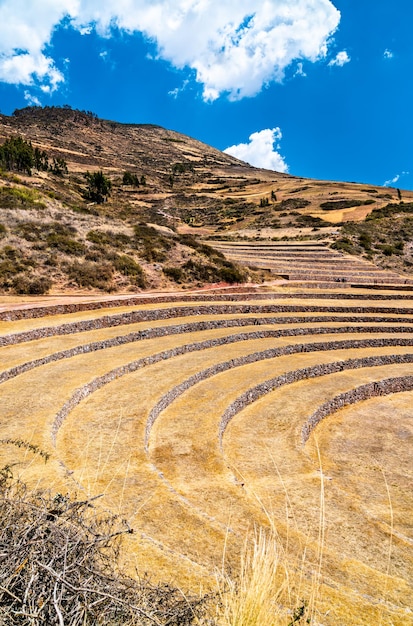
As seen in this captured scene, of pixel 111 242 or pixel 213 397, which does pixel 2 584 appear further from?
pixel 111 242

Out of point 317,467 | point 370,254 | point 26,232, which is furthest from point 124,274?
point 370,254

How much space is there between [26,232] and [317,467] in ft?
77.7

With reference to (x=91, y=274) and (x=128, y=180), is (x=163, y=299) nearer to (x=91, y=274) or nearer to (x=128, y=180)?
(x=91, y=274)

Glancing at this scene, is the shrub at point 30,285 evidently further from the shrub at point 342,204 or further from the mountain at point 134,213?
the shrub at point 342,204

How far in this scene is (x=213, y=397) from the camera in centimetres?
1078

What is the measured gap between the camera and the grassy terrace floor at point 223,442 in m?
4.50

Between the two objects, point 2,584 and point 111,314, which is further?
point 111,314

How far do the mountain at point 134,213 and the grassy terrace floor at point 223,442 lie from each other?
7.52 m

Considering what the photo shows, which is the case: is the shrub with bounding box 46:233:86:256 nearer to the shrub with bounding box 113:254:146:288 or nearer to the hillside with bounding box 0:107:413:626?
the hillside with bounding box 0:107:413:626

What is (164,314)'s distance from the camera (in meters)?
18.8

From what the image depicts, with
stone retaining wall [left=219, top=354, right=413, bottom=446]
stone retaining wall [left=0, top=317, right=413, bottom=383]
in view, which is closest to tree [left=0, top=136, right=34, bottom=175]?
stone retaining wall [left=0, top=317, right=413, bottom=383]

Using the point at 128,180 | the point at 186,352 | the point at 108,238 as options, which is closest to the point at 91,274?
the point at 108,238

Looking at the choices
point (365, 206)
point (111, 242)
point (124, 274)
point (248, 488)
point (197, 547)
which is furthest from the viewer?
point (365, 206)

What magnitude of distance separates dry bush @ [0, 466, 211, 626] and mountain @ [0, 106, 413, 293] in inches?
767
